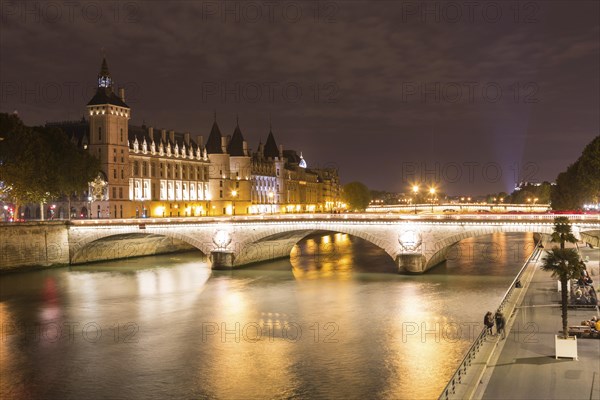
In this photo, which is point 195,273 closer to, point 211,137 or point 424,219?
point 424,219

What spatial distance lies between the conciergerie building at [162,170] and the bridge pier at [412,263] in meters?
60.5

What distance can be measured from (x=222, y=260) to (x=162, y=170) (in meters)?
56.9

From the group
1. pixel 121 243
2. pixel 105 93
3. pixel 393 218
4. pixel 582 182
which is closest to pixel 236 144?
pixel 105 93

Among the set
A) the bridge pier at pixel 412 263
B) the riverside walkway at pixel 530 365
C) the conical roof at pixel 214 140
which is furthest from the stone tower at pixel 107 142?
the riverside walkway at pixel 530 365

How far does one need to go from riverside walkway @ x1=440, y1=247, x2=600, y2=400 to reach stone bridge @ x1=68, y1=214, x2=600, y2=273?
24298 millimetres

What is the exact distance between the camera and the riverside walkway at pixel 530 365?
70.8 feet

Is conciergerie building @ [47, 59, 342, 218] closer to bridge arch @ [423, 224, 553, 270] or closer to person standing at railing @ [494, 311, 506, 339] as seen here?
bridge arch @ [423, 224, 553, 270]

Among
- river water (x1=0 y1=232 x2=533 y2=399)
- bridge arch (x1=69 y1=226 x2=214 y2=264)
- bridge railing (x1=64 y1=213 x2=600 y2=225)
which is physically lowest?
river water (x1=0 y1=232 x2=533 y2=399)

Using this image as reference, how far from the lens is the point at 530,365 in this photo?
2503 centimetres

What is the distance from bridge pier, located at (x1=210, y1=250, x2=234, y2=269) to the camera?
7193 cm

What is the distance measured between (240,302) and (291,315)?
706 centimetres

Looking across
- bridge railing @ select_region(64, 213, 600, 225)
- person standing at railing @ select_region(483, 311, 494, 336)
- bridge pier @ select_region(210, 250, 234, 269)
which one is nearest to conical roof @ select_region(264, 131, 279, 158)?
bridge railing @ select_region(64, 213, 600, 225)

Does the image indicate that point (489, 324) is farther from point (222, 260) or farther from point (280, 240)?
point (280, 240)

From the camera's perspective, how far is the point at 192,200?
133 meters
